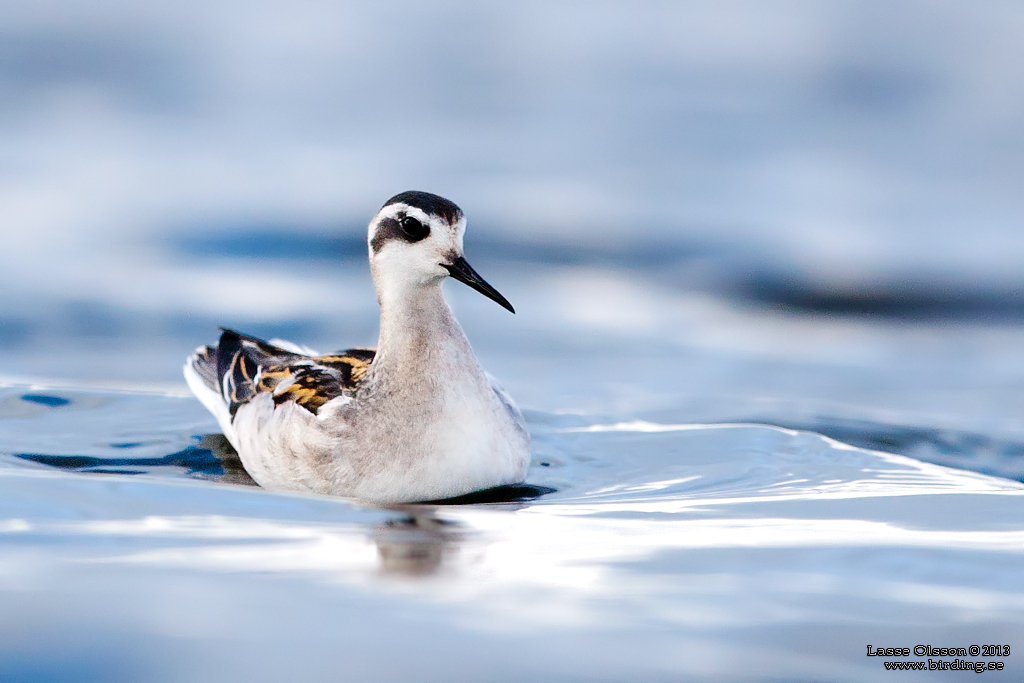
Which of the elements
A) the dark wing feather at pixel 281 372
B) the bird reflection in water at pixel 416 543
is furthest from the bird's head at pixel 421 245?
the bird reflection in water at pixel 416 543

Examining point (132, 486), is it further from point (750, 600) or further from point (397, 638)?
point (750, 600)

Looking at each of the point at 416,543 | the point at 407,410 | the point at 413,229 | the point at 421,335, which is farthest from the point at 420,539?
the point at 413,229

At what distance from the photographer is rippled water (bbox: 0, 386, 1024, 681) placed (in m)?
4.22

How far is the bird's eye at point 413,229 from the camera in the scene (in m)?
7.11

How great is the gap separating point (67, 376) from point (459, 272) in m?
4.21

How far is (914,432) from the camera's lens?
8.66 metres

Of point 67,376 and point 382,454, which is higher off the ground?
point 67,376

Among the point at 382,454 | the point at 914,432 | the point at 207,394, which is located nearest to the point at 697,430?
the point at 914,432

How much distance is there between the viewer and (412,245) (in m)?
7.14

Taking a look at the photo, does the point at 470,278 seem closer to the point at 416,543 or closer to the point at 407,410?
the point at 407,410

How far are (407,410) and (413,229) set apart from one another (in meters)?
0.90

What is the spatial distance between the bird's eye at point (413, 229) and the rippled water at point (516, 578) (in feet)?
4.54

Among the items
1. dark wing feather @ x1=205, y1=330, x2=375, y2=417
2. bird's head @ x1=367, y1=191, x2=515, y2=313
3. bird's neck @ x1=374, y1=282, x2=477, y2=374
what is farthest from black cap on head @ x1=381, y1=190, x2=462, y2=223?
dark wing feather @ x1=205, y1=330, x2=375, y2=417

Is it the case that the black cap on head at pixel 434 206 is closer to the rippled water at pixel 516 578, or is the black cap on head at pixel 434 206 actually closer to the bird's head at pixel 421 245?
the bird's head at pixel 421 245
